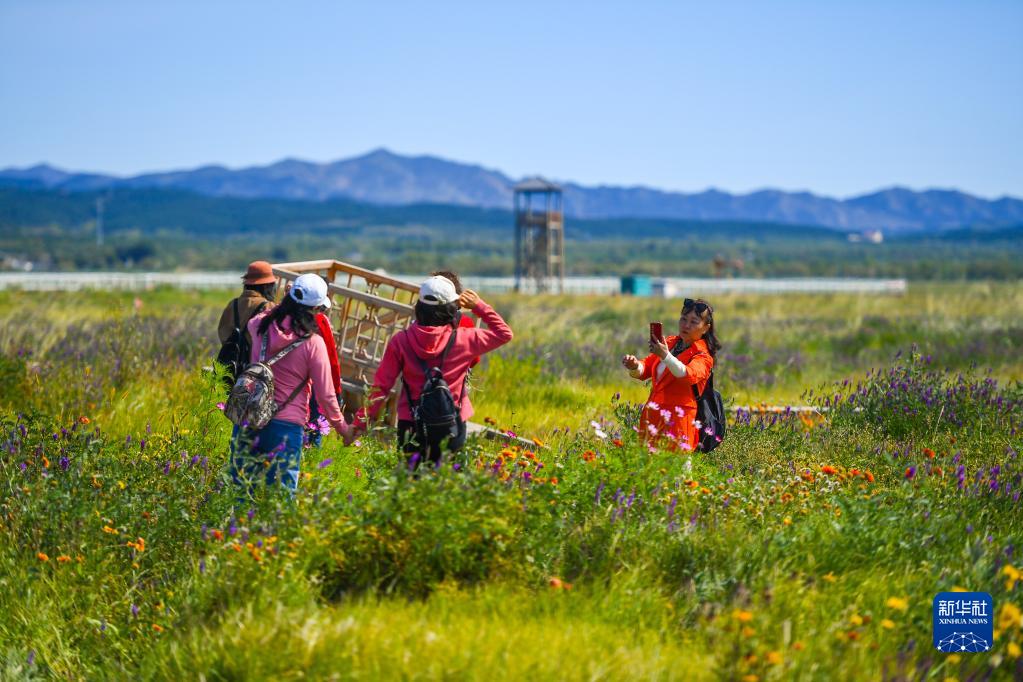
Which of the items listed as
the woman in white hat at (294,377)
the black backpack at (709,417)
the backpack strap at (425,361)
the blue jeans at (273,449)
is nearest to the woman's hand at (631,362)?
the black backpack at (709,417)

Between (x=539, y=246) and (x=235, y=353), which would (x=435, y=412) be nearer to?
(x=235, y=353)

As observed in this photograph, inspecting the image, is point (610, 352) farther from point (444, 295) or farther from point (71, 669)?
point (71, 669)

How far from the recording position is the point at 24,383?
30.5 feet

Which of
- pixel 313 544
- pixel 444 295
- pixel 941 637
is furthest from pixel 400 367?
pixel 941 637

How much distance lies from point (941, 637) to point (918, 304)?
1186 inches

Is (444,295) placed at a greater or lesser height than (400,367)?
greater

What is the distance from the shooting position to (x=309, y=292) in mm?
5875

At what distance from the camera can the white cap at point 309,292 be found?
5867 mm

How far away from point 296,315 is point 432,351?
717 millimetres

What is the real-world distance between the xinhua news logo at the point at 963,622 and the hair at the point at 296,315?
316cm

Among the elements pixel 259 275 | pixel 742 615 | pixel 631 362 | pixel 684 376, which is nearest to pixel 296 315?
pixel 259 275

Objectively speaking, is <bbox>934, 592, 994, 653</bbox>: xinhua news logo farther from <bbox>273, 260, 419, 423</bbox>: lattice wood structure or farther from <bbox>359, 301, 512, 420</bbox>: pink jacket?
<bbox>273, 260, 419, 423</bbox>: lattice wood structure

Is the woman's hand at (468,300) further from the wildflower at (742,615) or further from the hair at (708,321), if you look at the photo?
the wildflower at (742,615)

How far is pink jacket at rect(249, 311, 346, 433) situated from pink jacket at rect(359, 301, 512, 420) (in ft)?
0.76
